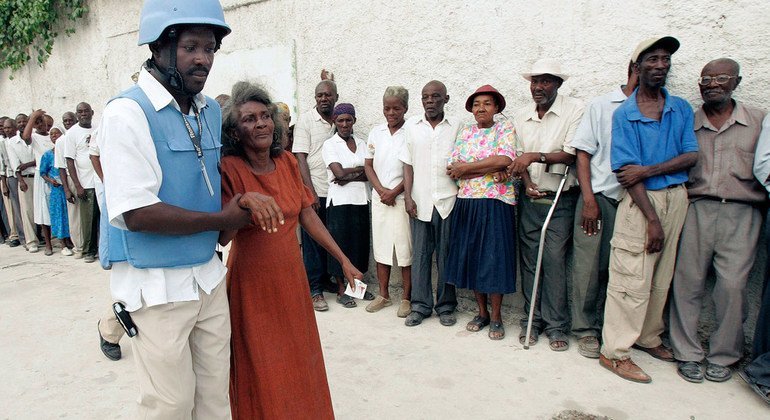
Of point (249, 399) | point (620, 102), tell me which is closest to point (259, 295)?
point (249, 399)

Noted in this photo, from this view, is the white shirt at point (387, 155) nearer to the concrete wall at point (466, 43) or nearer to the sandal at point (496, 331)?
the concrete wall at point (466, 43)

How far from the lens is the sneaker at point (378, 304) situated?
452cm

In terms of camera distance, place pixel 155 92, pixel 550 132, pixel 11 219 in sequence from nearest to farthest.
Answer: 1. pixel 155 92
2. pixel 550 132
3. pixel 11 219

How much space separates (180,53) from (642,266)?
2952 millimetres

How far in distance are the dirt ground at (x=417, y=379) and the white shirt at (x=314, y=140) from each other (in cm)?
131

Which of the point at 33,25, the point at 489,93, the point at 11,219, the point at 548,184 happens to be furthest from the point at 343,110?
the point at 33,25

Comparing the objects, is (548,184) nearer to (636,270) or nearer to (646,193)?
(646,193)

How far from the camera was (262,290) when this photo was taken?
83.4 inches

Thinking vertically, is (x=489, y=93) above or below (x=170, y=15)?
below

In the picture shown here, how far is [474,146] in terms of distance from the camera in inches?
151

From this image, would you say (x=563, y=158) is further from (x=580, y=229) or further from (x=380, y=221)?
(x=380, y=221)

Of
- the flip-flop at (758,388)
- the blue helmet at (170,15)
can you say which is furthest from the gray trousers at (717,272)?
the blue helmet at (170,15)

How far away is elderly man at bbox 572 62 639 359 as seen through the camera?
11.2 ft

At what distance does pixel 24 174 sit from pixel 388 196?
640 centimetres
